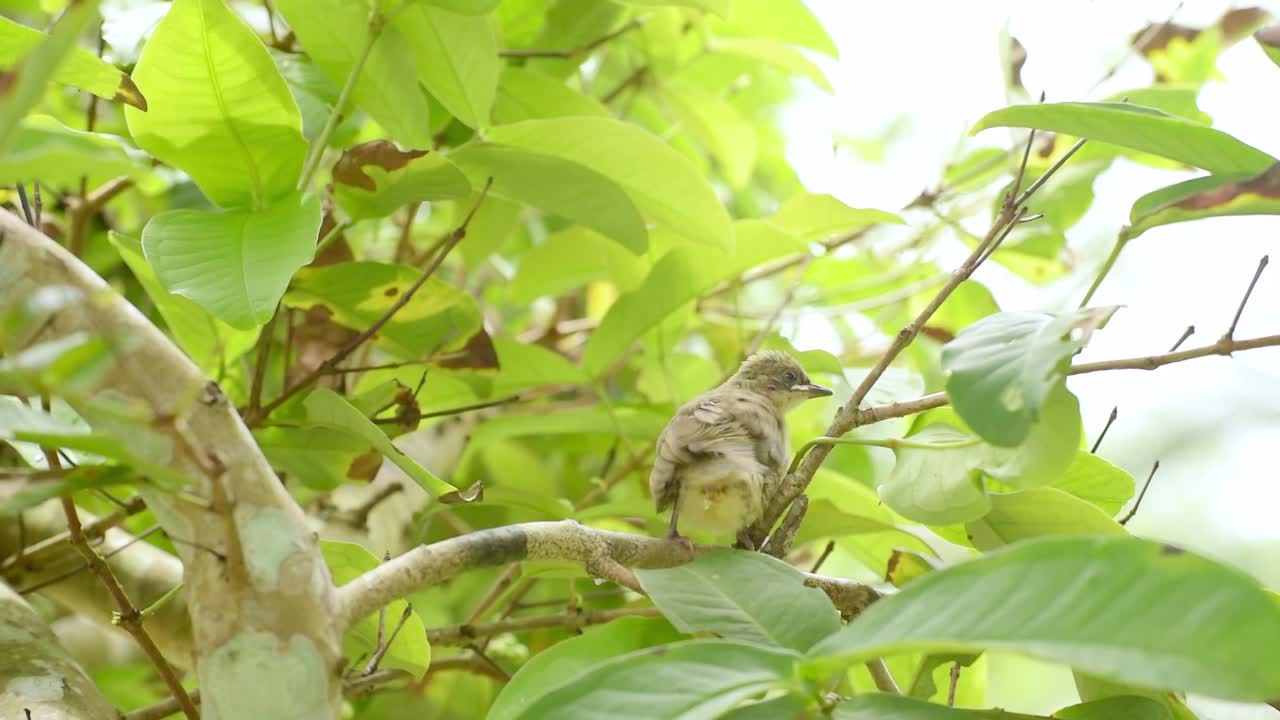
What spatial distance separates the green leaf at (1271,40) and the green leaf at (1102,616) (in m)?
0.67

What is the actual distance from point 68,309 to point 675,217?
2.66ft

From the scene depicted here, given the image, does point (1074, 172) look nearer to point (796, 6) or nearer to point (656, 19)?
point (796, 6)

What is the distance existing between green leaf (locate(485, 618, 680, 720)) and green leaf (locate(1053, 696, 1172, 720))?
0.39 meters

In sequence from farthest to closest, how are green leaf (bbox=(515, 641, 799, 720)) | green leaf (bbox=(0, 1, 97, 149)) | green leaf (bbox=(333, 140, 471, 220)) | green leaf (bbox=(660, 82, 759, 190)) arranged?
green leaf (bbox=(660, 82, 759, 190)) → green leaf (bbox=(333, 140, 471, 220)) → green leaf (bbox=(515, 641, 799, 720)) → green leaf (bbox=(0, 1, 97, 149))

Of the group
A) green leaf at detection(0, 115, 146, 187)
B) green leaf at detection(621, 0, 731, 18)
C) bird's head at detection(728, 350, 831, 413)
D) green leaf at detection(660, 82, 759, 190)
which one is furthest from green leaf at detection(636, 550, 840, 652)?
green leaf at detection(660, 82, 759, 190)

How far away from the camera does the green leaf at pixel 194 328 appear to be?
146 cm

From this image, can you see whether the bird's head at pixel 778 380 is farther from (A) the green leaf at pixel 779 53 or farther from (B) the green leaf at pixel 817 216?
(A) the green leaf at pixel 779 53

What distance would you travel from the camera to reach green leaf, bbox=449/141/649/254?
138 cm

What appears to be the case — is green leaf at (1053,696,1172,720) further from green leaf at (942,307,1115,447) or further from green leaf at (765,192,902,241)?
green leaf at (765,192,902,241)

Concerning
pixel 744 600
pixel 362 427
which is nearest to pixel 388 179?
pixel 362 427

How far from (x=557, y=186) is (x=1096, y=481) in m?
0.73

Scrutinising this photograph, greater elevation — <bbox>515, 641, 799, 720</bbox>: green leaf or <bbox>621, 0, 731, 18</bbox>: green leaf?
<bbox>621, 0, 731, 18</bbox>: green leaf

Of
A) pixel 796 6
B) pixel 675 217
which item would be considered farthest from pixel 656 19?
pixel 675 217

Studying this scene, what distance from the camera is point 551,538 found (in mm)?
1062
